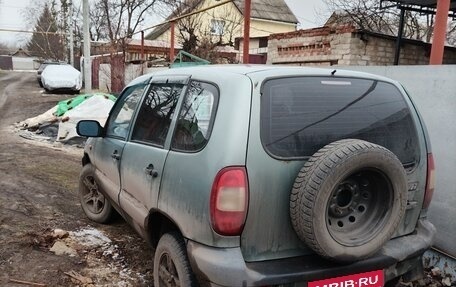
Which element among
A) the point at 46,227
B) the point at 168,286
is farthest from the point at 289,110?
the point at 46,227

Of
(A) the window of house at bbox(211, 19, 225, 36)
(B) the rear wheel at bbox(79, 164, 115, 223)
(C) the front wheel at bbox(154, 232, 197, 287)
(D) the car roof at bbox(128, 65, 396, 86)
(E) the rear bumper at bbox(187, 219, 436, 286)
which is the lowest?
(B) the rear wheel at bbox(79, 164, 115, 223)

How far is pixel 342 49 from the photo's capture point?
27.3ft

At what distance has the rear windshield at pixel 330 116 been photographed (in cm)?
235

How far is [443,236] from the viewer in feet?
11.8

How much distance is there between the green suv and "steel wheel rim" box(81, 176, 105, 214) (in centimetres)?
188

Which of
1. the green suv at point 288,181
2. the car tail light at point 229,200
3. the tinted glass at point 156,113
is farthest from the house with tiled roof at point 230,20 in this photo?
the car tail light at point 229,200

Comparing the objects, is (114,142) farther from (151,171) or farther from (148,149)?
(151,171)

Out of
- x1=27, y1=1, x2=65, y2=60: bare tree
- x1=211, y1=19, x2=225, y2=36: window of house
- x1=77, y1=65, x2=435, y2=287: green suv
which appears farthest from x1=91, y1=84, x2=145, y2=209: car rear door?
x1=27, y1=1, x2=65, y2=60: bare tree

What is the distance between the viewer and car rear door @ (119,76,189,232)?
282cm

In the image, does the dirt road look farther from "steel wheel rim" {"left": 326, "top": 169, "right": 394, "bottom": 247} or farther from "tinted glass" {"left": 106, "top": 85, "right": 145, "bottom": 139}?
"steel wheel rim" {"left": 326, "top": 169, "right": 394, "bottom": 247}

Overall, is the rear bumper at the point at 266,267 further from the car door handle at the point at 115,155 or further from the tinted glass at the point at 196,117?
the car door handle at the point at 115,155

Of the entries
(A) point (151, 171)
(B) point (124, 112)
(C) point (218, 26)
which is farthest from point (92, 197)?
(C) point (218, 26)

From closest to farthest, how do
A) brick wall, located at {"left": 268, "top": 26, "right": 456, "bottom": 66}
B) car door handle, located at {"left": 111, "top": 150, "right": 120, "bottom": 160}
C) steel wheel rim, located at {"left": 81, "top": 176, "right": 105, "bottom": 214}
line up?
car door handle, located at {"left": 111, "top": 150, "right": 120, "bottom": 160} < steel wheel rim, located at {"left": 81, "top": 176, "right": 105, "bottom": 214} < brick wall, located at {"left": 268, "top": 26, "right": 456, "bottom": 66}

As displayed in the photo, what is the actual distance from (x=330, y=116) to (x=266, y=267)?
0.93 meters
